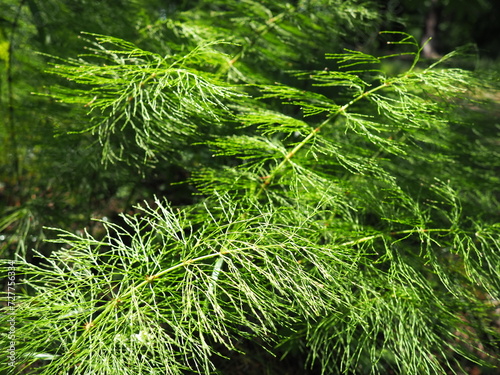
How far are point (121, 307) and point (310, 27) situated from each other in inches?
51.6

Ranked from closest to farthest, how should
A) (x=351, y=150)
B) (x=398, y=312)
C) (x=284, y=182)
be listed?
(x=398, y=312) → (x=284, y=182) → (x=351, y=150)

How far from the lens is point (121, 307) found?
81 cm

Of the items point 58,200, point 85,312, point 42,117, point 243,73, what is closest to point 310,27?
point 243,73

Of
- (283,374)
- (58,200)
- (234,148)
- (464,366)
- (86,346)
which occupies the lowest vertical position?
(464,366)

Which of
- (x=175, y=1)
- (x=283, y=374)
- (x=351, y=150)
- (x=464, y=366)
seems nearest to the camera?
(x=351, y=150)

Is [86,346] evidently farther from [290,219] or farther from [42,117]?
[42,117]

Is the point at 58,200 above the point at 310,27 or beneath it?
beneath

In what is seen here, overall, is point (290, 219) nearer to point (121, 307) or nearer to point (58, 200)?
point (121, 307)

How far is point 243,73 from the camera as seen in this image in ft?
4.82

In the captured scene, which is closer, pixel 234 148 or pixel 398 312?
pixel 398 312

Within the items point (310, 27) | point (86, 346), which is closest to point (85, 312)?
point (86, 346)

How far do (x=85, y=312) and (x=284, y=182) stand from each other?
1.93 ft

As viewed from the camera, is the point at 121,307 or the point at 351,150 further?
the point at 351,150

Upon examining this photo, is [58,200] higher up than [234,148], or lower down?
lower down
